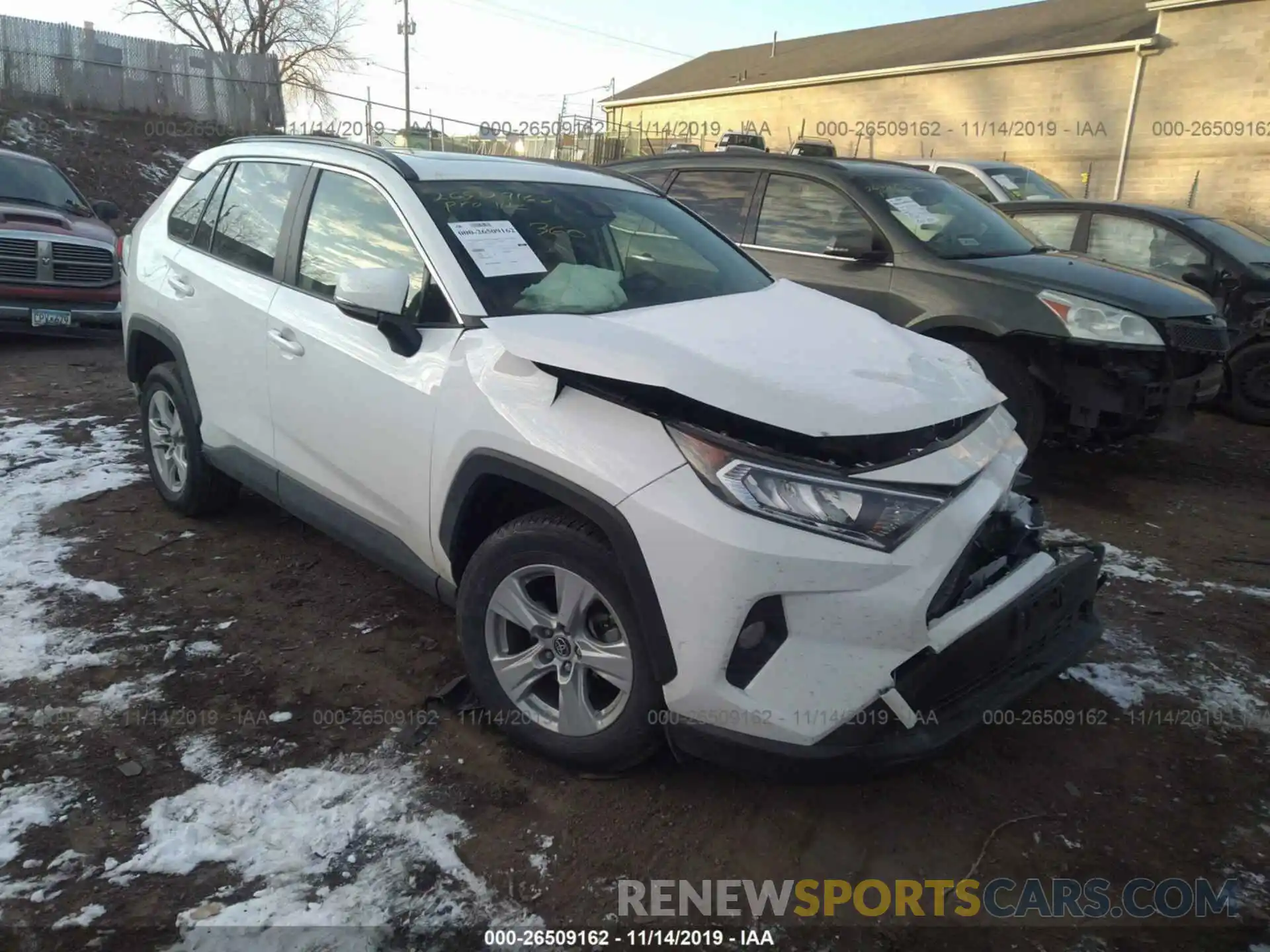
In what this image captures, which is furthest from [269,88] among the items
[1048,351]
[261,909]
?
[261,909]

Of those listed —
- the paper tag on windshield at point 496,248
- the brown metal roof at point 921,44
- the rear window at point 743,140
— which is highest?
the brown metal roof at point 921,44

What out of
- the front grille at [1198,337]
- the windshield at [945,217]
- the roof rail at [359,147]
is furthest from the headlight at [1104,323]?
the roof rail at [359,147]

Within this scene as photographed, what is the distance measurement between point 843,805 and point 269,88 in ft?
96.2

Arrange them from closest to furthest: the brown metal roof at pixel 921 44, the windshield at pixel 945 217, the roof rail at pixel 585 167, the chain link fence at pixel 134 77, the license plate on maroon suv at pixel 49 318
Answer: the roof rail at pixel 585 167 → the windshield at pixel 945 217 → the license plate on maroon suv at pixel 49 318 → the chain link fence at pixel 134 77 → the brown metal roof at pixel 921 44

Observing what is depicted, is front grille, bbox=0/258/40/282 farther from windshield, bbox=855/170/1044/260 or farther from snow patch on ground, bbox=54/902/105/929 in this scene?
snow patch on ground, bbox=54/902/105/929

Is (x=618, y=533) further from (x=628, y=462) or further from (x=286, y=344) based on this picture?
(x=286, y=344)

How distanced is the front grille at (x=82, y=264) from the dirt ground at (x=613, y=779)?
5310mm

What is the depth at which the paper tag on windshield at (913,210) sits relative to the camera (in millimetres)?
5480

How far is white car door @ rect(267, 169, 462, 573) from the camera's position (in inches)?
113

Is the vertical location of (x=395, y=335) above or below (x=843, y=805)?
above

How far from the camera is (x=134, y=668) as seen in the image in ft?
10.4

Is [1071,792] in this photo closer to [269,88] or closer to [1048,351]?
[1048,351]

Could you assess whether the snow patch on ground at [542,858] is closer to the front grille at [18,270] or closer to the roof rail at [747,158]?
the roof rail at [747,158]

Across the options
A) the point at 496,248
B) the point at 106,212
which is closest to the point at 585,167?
the point at 496,248
